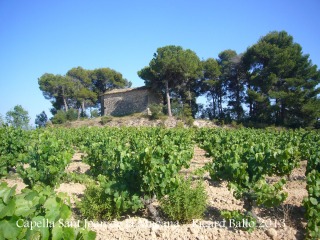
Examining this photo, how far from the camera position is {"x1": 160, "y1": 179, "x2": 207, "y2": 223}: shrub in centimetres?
429

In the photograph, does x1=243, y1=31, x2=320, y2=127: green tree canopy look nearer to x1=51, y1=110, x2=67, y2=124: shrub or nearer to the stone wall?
the stone wall

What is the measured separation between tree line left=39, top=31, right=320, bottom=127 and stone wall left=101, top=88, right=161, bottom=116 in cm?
134

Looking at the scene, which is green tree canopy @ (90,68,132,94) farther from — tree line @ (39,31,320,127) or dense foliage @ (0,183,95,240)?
dense foliage @ (0,183,95,240)

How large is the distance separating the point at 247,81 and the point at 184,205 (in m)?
29.8

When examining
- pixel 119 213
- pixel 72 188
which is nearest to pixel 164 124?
pixel 72 188

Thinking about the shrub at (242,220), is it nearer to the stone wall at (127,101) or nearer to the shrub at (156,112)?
the shrub at (156,112)

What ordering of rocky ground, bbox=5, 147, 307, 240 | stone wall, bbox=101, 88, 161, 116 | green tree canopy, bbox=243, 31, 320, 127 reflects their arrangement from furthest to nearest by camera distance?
1. stone wall, bbox=101, 88, 161, 116
2. green tree canopy, bbox=243, 31, 320, 127
3. rocky ground, bbox=5, 147, 307, 240

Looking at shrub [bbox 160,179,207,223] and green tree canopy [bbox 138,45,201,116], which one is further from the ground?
green tree canopy [bbox 138,45,201,116]

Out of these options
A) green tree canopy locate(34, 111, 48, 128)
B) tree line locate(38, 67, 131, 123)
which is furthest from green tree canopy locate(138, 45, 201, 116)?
green tree canopy locate(34, 111, 48, 128)

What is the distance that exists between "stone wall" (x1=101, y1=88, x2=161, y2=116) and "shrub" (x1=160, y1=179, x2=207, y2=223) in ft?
94.1

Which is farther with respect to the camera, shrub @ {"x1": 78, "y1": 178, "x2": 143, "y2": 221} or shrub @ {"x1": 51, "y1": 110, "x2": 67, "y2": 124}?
shrub @ {"x1": 51, "y1": 110, "x2": 67, "y2": 124}

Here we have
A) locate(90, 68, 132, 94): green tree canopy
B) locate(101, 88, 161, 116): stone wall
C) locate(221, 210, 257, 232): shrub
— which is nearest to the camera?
locate(221, 210, 257, 232): shrub

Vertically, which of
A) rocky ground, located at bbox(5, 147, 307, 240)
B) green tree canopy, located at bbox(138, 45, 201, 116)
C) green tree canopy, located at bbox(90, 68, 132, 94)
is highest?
green tree canopy, located at bbox(90, 68, 132, 94)

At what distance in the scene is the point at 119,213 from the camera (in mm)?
4559
